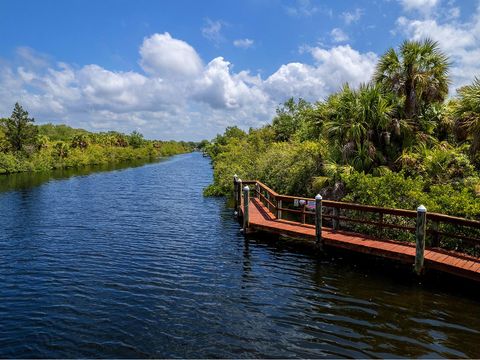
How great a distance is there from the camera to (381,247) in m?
11.8

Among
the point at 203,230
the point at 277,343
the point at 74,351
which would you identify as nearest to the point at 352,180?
the point at 203,230

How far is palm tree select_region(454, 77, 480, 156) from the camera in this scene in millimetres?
12312

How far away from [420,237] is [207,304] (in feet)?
20.5

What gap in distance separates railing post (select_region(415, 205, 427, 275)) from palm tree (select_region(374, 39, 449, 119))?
9.03 metres

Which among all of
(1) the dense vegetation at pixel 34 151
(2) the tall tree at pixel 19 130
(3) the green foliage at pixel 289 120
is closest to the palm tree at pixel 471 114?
(3) the green foliage at pixel 289 120

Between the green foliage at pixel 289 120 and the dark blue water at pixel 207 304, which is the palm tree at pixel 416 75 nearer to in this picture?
the dark blue water at pixel 207 304

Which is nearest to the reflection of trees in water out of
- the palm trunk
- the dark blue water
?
the dark blue water

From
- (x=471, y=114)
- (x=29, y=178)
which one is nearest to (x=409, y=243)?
(x=471, y=114)

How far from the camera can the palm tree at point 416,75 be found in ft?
57.6

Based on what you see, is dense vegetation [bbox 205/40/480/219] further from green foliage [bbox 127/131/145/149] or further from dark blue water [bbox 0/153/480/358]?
green foliage [bbox 127/131/145/149]

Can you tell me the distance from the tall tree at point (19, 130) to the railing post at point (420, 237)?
249 feet

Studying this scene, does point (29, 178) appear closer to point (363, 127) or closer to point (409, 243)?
point (363, 127)

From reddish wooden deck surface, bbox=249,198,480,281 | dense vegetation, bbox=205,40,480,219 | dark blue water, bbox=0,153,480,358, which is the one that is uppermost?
dense vegetation, bbox=205,40,480,219

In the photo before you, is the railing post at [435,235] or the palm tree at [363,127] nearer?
the railing post at [435,235]
